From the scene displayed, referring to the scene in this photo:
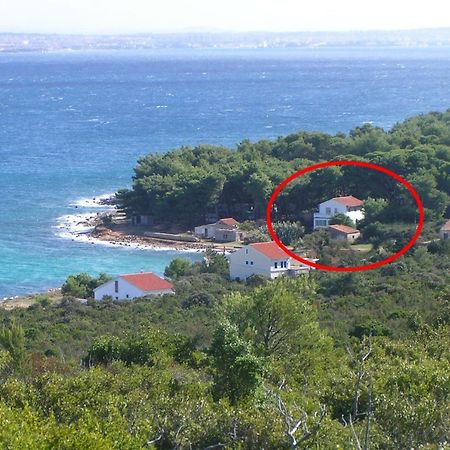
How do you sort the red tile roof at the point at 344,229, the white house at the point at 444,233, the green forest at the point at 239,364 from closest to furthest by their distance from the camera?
the green forest at the point at 239,364 → the white house at the point at 444,233 → the red tile roof at the point at 344,229

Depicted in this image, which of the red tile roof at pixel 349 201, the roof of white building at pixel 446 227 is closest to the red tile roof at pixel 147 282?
the roof of white building at pixel 446 227

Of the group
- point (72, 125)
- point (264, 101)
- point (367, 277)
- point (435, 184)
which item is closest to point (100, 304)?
point (367, 277)

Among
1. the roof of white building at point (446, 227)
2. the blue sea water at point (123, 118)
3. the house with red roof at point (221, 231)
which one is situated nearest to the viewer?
the roof of white building at point (446, 227)

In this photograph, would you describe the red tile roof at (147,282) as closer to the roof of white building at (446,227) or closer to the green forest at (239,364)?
the green forest at (239,364)

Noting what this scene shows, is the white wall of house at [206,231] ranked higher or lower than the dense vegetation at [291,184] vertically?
lower

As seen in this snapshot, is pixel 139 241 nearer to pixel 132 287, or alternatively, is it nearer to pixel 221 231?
pixel 221 231

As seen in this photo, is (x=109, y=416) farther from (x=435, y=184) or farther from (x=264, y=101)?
(x=264, y=101)

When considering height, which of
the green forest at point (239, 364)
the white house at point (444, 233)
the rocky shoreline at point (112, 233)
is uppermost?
the green forest at point (239, 364)
